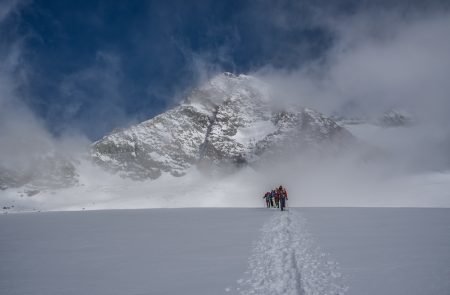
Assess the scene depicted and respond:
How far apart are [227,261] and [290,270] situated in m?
2.40

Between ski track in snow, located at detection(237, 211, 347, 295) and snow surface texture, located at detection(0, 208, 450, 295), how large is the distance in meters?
0.03

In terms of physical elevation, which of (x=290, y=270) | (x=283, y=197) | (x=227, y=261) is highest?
(x=283, y=197)

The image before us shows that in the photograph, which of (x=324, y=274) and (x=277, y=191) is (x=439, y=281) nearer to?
(x=324, y=274)

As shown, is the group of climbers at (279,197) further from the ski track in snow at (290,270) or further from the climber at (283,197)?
the ski track in snow at (290,270)

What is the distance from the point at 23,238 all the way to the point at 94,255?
7731 mm

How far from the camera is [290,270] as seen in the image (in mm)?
10617

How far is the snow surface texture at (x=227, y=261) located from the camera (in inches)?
375

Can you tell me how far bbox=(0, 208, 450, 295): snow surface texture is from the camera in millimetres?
9523

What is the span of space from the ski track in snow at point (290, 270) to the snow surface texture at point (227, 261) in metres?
0.03

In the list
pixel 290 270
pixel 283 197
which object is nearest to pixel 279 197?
pixel 283 197

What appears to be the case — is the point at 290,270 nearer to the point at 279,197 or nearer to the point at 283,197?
the point at 283,197

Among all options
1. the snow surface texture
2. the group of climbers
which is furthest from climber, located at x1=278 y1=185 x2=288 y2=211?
the snow surface texture

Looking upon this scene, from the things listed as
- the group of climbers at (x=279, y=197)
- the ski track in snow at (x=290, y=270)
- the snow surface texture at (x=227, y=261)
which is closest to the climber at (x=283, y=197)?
the group of climbers at (x=279, y=197)

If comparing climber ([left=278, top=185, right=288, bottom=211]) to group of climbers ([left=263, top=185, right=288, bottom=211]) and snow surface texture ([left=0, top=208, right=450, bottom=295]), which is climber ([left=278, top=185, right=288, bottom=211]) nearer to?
group of climbers ([left=263, top=185, right=288, bottom=211])
